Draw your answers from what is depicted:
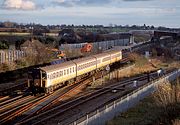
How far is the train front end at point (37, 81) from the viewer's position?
33.0 m

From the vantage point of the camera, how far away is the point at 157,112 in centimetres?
2731

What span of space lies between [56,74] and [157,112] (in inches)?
442

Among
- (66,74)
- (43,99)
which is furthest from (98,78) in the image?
(43,99)

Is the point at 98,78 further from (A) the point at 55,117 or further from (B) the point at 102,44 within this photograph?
(B) the point at 102,44

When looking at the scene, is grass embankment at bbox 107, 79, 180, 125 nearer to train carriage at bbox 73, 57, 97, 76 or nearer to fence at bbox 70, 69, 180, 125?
fence at bbox 70, 69, 180, 125

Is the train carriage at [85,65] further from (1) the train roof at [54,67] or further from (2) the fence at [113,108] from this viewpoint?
(2) the fence at [113,108]

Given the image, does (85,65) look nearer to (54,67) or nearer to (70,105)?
(54,67)

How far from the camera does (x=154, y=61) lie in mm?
71312

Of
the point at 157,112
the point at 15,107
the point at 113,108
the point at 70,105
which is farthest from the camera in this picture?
the point at 70,105

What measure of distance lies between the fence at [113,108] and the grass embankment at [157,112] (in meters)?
0.42

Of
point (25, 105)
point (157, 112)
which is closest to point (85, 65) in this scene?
point (25, 105)

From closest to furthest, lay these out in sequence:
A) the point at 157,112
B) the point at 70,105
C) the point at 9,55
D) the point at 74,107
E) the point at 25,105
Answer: the point at 157,112
the point at 25,105
the point at 74,107
the point at 70,105
the point at 9,55

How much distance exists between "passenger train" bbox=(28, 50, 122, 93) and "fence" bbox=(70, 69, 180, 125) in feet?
25.7

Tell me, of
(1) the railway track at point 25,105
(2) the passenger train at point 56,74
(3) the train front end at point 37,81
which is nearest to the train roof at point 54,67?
(2) the passenger train at point 56,74
